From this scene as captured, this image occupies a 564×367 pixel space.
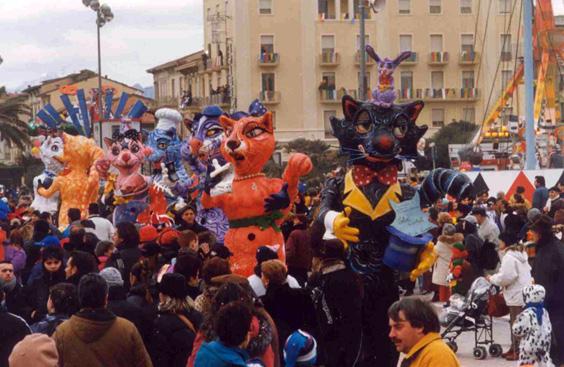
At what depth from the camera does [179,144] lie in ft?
64.0

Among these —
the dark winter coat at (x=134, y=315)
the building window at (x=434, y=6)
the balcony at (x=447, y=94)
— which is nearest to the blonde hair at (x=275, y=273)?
the dark winter coat at (x=134, y=315)

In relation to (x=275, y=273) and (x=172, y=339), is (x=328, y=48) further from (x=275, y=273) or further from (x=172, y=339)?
(x=172, y=339)

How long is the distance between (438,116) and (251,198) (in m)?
60.8

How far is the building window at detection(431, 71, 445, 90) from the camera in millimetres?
73062

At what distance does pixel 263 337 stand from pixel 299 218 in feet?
25.6

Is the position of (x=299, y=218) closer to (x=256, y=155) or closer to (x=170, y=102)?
(x=256, y=155)

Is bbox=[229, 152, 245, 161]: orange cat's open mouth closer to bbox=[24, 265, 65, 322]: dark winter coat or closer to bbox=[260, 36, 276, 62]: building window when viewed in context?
bbox=[24, 265, 65, 322]: dark winter coat

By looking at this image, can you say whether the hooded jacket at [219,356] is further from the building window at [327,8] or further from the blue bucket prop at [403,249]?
the building window at [327,8]

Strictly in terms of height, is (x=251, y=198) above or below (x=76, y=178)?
above

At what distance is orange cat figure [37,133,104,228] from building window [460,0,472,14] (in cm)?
5314

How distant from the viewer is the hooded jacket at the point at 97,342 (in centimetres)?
766

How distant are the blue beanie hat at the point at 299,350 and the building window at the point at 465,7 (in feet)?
216

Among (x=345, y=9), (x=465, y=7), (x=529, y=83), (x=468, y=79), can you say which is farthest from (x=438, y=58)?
(x=529, y=83)

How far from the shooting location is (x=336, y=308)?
10.2m
